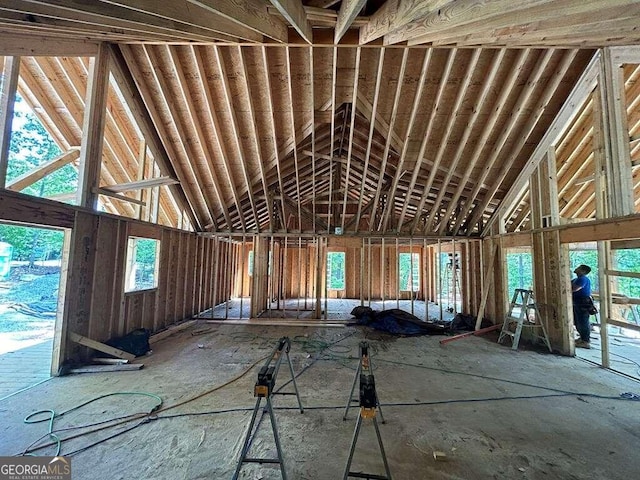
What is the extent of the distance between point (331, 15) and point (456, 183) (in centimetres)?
484

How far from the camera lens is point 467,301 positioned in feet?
26.3

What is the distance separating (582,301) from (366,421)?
223 inches

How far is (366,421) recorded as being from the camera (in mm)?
3000

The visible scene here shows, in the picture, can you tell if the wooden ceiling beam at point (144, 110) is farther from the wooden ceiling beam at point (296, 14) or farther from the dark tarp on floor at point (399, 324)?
the dark tarp on floor at point (399, 324)

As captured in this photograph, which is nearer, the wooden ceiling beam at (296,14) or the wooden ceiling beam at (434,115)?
the wooden ceiling beam at (296,14)

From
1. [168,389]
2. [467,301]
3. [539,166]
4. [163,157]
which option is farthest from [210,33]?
[467,301]

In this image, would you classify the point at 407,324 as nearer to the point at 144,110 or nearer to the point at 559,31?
the point at 559,31

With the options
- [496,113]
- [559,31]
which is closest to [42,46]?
[559,31]

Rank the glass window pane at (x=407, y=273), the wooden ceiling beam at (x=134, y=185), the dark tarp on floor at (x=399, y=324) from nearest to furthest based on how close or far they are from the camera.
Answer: the wooden ceiling beam at (x=134, y=185) → the dark tarp on floor at (x=399, y=324) → the glass window pane at (x=407, y=273)

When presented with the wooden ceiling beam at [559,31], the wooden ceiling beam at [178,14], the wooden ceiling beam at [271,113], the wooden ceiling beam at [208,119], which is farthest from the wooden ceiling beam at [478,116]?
the wooden ceiling beam at [208,119]

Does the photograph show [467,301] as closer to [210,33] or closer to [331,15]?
[331,15]

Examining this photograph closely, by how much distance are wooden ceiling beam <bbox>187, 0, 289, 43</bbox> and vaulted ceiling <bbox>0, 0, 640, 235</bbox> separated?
0.01 meters

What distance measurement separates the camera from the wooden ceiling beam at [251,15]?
240 centimetres

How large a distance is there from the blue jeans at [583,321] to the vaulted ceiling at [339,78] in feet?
7.62
